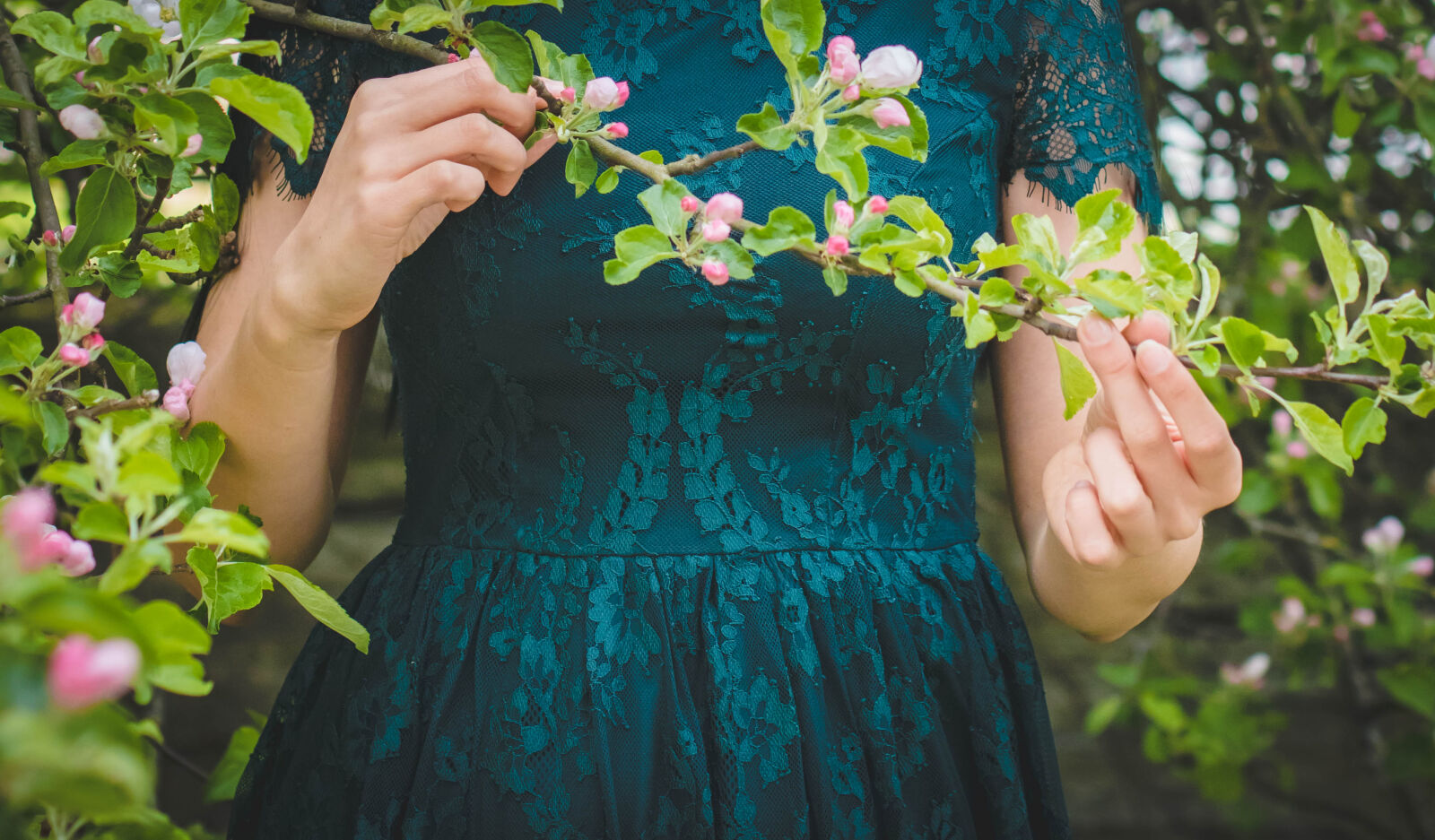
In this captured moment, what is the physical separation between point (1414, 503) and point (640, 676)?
154cm

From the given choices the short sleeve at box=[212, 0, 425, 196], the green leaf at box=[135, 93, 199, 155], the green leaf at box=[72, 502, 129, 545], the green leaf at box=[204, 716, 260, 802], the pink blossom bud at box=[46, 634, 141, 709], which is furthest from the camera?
the green leaf at box=[204, 716, 260, 802]

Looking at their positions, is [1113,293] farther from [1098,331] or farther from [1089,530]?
[1089,530]

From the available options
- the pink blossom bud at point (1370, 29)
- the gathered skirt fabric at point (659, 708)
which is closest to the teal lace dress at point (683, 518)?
the gathered skirt fabric at point (659, 708)

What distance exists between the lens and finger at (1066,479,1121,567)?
61 cm

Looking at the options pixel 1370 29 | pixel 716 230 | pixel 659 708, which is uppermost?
pixel 1370 29

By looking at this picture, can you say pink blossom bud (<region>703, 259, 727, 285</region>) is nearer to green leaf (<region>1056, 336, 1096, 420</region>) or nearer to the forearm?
green leaf (<region>1056, 336, 1096, 420</region>)

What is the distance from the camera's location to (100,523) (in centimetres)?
36

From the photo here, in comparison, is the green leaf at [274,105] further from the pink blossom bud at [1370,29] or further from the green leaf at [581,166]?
the pink blossom bud at [1370,29]

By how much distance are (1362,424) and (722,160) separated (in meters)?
0.42

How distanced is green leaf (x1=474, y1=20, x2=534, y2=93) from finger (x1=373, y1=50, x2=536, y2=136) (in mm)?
41

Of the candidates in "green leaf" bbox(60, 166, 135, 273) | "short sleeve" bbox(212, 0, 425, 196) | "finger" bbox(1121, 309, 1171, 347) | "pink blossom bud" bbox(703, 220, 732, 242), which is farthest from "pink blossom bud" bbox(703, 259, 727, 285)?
"short sleeve" bbox(212, 0, 425, 196)

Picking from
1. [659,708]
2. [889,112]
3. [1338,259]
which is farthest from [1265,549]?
[889,112]

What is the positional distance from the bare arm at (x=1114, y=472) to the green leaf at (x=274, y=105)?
41 centimetres

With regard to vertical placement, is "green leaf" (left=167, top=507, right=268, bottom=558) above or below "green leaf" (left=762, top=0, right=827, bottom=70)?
below
